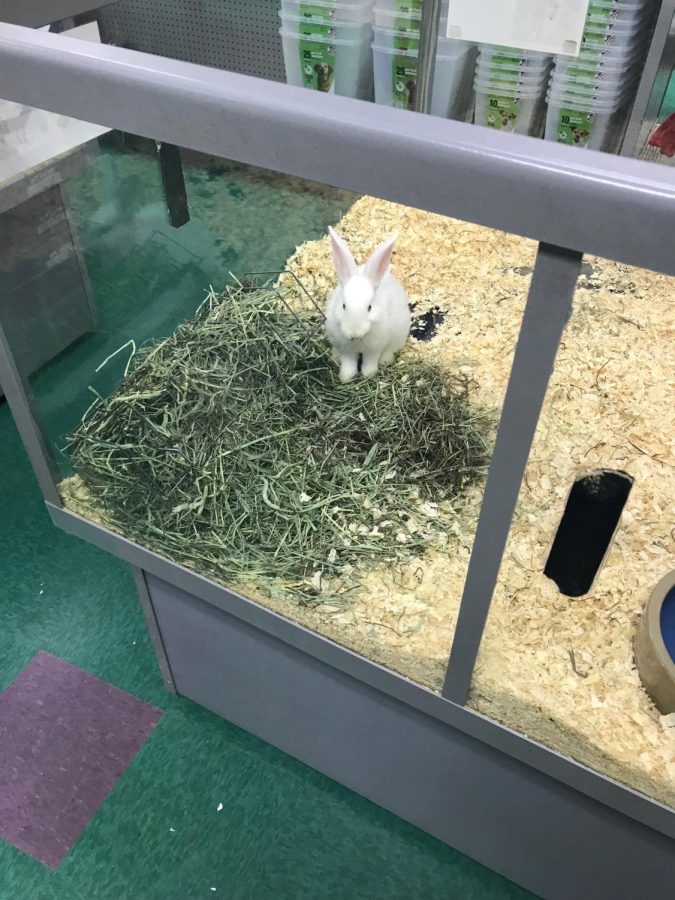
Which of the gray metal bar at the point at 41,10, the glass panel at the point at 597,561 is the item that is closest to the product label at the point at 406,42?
the gray metal bar at the point at 41,10

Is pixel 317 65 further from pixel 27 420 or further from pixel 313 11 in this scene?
pixel 27 420

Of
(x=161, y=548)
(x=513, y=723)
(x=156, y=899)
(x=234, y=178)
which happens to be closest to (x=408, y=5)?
(x=234, y=178)

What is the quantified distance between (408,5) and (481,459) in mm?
1035

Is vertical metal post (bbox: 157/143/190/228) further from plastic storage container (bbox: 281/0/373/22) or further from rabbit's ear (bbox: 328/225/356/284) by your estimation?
plastic storage container (bbox: 281/0/373/22)

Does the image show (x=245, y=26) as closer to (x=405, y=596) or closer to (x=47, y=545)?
(x=405, y=596)

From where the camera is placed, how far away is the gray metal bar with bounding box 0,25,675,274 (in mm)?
509

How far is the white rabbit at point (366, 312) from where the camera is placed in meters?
1.12

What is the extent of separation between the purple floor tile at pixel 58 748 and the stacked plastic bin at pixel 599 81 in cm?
151

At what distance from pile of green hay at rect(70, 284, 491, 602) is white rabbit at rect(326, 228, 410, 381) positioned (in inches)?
1.3

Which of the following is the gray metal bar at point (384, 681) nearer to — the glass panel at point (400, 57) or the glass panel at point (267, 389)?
the glass panel at point (267, 389)

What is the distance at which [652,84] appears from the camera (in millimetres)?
1606

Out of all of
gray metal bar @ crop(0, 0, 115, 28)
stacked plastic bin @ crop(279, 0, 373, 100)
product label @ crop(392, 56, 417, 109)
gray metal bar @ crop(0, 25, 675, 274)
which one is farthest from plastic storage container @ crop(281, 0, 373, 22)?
gray metal bar @ crop(0, 25, 675, 274)

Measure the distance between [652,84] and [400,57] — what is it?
60cm

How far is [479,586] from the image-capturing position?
0.83 m
